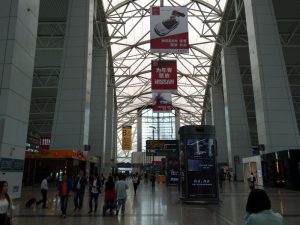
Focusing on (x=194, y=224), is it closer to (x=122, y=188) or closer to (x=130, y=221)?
(x=130, y=221)

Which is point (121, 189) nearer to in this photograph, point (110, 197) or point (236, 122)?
point (110, 197)

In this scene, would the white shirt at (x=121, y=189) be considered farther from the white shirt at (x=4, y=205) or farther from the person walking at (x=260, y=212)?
the person walking at (x=260, y=212)

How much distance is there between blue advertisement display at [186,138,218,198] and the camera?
50.4ft

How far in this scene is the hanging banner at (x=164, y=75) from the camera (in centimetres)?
2243

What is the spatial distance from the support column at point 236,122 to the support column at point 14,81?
1069 inches

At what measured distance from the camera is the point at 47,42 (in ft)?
123

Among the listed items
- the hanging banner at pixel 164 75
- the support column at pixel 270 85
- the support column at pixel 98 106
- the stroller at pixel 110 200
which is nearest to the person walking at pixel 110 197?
the stroller at pixel 110 200

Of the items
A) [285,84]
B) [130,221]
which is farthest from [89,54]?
[130,221]

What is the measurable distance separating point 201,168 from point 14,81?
9679mm

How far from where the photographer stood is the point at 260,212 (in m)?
3.12

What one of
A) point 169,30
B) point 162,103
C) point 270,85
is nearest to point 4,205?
point 169,30

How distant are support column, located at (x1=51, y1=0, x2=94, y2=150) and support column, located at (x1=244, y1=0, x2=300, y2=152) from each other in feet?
44.7

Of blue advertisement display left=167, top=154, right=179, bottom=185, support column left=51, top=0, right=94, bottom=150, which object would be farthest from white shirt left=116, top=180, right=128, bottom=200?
blue advertisement display left=167, top=154, right=179, bottom=185

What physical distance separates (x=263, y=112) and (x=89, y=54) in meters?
14.8
